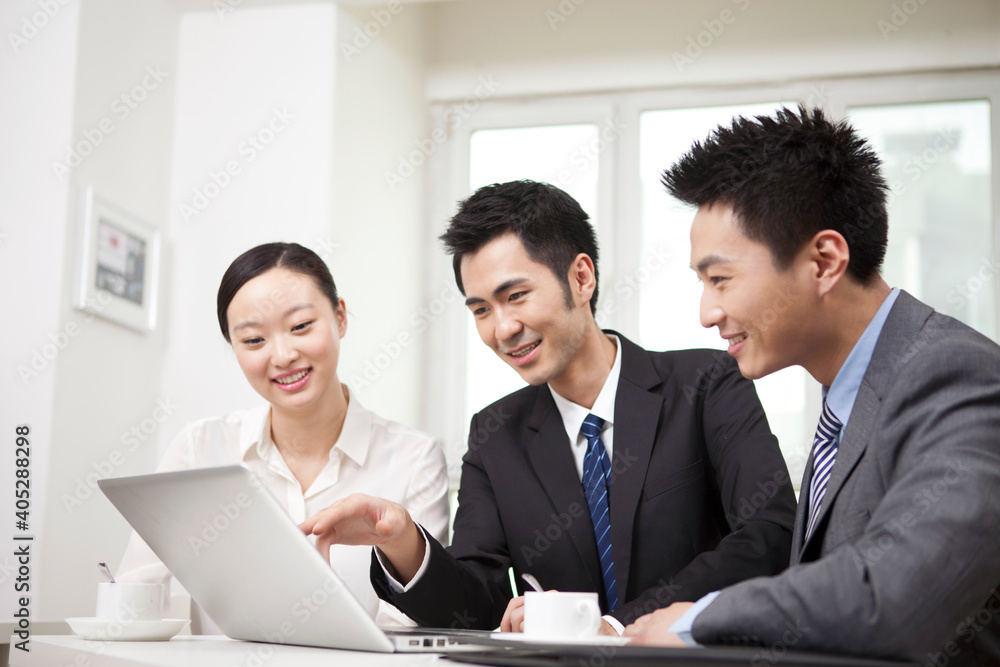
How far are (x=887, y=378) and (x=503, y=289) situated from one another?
0.94 metres

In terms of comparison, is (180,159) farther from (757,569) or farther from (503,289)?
(757,569)

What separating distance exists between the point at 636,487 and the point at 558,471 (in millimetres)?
170

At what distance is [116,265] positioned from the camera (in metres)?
3.44

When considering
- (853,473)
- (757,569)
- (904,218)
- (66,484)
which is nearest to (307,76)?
(66,484)

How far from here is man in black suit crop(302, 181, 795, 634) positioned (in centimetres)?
188

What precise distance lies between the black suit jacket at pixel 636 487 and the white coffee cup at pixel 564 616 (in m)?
0.51

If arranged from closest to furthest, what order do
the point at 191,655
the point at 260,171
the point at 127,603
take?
the point at 191,655 → the point at 127,603 → the point at 260,171
